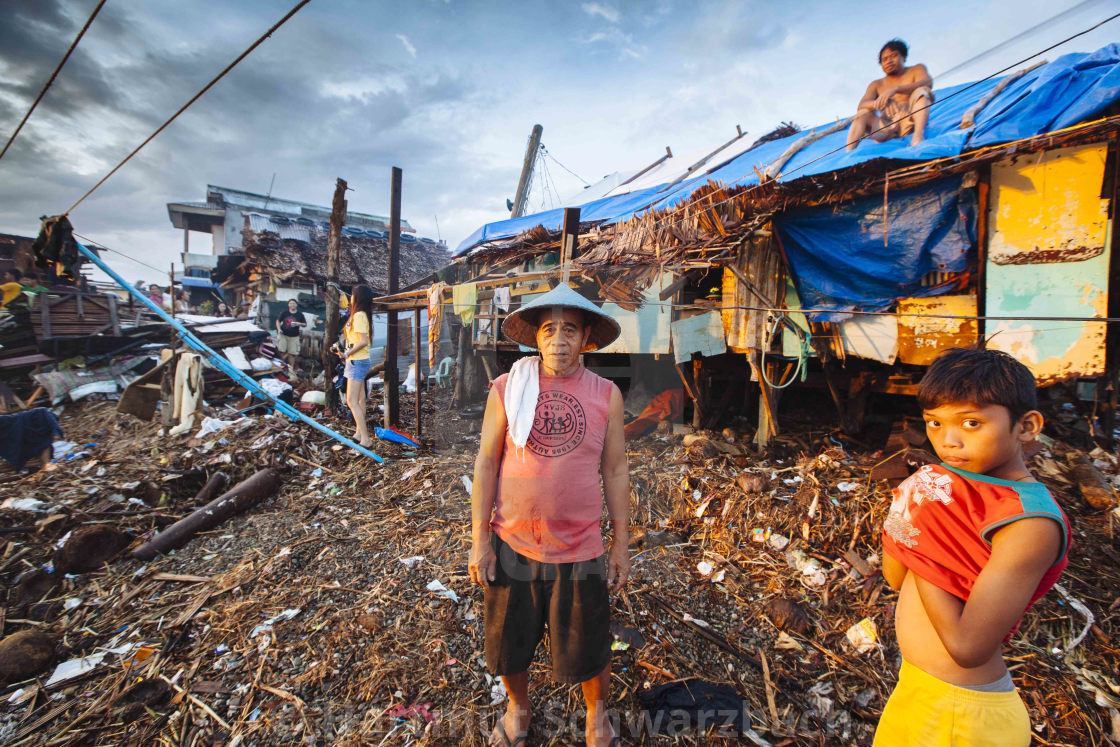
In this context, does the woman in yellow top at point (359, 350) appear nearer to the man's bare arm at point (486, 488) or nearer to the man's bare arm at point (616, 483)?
the man's bare arm at point (486, 488)

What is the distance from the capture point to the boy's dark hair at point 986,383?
107 centimetres

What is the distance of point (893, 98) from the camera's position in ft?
15.6

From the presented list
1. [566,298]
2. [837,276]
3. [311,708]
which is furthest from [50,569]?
[837,276]

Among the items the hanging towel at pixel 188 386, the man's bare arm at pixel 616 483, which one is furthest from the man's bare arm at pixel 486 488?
the hanging towel at pixel 188 386

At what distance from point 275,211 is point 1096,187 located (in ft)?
121

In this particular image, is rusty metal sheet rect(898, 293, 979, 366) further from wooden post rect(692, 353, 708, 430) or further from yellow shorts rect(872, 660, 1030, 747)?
yellow shorts rect(872, 660, 1030, 747)

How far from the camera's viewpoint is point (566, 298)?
6.72ft

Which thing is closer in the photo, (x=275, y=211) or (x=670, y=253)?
(x=670, y=253)

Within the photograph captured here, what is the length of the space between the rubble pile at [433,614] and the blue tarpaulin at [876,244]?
6.09 feet

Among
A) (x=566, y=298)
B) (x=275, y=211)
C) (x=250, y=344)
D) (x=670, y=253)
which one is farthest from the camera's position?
(x=275, y=211)

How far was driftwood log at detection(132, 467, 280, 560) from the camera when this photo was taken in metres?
4.15

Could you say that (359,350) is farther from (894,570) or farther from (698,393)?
(894,570)

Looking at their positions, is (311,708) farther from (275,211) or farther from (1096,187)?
(275,211)

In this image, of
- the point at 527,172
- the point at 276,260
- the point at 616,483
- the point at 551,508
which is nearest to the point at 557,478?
the point at 551,508
